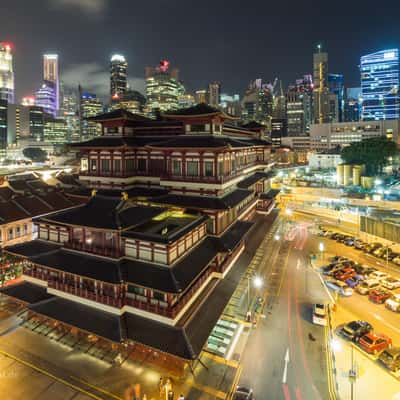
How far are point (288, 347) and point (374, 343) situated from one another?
762 centimetres

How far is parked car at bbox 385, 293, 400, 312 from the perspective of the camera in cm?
3194

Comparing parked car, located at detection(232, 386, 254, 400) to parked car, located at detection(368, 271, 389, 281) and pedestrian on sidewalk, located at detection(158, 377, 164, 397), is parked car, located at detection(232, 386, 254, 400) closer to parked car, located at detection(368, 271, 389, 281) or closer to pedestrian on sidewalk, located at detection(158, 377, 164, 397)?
pedestrian on sidewalk, located at detection(158, 377, 164, 397)

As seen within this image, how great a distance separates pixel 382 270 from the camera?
1683 inches

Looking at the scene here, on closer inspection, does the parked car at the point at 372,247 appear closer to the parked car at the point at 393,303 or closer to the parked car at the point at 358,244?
the parked car at the point at 358,244

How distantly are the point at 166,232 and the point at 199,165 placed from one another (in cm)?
961

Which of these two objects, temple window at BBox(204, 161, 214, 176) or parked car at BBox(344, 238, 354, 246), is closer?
temple window at BBox(204, 161, 214, 176)

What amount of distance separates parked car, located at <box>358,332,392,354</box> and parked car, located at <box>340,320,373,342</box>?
660mm

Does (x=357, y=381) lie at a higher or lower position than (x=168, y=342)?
lower

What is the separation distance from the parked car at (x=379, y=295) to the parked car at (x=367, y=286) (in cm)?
68

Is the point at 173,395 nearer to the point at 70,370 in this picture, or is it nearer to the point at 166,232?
the point at 70,370

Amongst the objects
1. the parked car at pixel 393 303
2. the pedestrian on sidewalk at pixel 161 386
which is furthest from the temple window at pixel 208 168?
the parked car at pixel 393 303

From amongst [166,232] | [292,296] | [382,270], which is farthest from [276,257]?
[166,232]

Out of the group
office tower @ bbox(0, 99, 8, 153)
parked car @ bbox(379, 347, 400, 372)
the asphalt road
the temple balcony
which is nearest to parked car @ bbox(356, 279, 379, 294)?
the asphalt road

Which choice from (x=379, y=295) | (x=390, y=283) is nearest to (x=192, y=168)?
(x=379, y=295)
